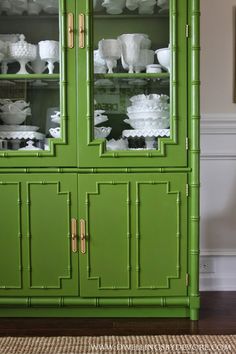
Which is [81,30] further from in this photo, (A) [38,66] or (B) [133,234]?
(B) [133,234]

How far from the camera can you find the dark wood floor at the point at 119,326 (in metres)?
1.90

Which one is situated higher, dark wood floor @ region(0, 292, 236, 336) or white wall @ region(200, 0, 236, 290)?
white wall @ region(200, 0, 236, 290)

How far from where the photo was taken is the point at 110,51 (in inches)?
82.0

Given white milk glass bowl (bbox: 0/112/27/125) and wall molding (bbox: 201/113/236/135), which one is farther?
wall molding (bbox: 201/113/236/135)

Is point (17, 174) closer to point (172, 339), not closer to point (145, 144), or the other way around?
point (145, 144)

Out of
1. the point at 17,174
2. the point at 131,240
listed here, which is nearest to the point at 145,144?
the point at 131,240

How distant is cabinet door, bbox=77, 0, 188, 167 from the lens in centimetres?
201

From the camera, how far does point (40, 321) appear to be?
2.04 metres

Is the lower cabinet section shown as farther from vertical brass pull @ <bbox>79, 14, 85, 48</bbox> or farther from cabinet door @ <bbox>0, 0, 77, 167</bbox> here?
vertical brass pull @ <bbox>79, 14, 85, 48</bbox>

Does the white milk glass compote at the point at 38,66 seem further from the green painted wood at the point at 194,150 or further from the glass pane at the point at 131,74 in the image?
the green painted wood at the point at 194,150

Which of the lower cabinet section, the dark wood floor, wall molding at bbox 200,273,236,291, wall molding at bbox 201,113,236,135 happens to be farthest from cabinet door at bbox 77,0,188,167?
wall molding at bbox 200,273,236,291

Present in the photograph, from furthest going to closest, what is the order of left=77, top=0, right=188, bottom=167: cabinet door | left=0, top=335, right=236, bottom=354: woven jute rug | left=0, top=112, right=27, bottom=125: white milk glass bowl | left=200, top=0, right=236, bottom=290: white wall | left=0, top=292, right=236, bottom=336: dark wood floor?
left=200, top=0, right=236, bottom=290: white wall → left=0, top=112, right=27, bottom=125: white milk glass bowl → left=77, top=0, right=188, bottom=167: cabinet door → left=0, top=292, right=236, bottom=336: dark wood floor → left=0, top=335, right=236, bottom=354: woven jute rug

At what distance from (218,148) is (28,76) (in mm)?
998

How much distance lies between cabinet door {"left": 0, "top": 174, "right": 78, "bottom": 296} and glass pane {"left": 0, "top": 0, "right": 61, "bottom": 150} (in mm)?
177
